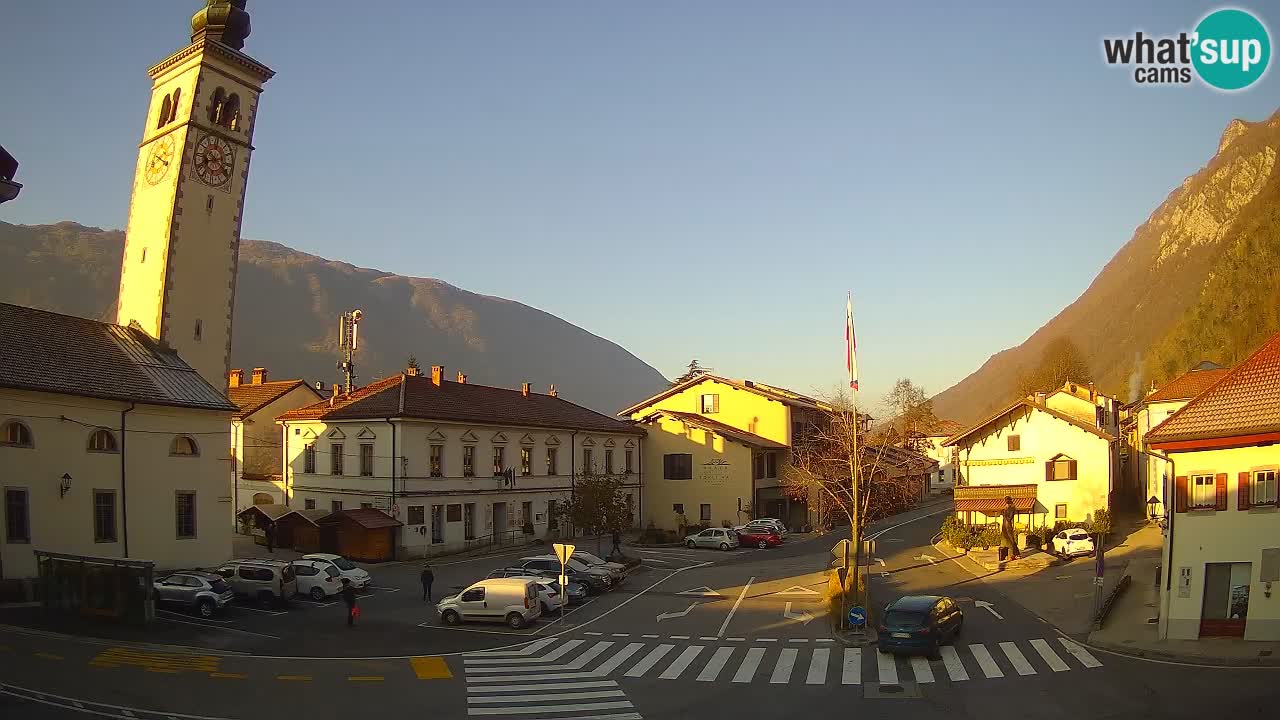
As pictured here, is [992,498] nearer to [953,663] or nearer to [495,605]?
[953,663]

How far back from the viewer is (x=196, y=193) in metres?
44.9

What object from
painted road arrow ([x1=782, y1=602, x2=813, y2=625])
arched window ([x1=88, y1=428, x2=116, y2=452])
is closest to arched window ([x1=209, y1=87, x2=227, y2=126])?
arched window ([x1=88, y1=428, x2=116, y2=452])

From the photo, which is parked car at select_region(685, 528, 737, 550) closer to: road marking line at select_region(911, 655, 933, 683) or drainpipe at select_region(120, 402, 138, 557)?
road marking line at select_region(911, 655, 933, 683)

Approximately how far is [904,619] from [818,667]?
110 inches

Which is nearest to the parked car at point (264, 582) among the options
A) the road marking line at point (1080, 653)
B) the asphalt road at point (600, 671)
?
the asphalt road at point (600, 671)

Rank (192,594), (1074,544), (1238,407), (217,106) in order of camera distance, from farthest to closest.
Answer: (217,106) → (1074,544) → (192,594) → (1238,407)

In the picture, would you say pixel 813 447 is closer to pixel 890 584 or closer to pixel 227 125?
pixel 890 584

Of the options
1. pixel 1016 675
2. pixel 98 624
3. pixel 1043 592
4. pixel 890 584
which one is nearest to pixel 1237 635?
pixel 1016 675

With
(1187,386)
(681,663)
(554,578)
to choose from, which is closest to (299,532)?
(554,578)

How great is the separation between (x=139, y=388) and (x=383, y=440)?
14.2 metres

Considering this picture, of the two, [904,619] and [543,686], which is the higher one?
[904,619]

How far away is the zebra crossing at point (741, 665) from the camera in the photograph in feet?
72.2

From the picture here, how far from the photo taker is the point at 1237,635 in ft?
79.8

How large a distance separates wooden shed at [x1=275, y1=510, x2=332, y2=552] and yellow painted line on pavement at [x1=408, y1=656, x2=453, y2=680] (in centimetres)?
2342
